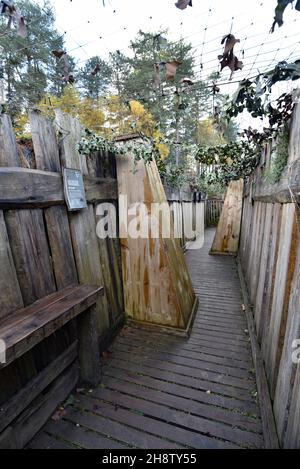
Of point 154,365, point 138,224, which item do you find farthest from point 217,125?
Result: point 154,365

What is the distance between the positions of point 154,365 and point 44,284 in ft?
4.50

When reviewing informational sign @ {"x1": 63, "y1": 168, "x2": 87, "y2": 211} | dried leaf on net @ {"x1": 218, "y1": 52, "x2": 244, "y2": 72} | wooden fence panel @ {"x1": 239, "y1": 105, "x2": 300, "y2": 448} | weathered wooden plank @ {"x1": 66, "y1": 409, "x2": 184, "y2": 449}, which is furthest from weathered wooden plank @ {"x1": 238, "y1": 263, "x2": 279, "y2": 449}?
dried leaf on net @ {"x1": 218, "y1": 52, "x2": 244, "y2": 72}

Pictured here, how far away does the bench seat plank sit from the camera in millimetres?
1155

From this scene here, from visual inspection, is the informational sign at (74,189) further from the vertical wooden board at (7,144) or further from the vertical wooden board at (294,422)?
the vertical wooden board at (294,422)

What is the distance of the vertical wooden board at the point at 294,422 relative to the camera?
40.9 inches

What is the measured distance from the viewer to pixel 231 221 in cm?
621

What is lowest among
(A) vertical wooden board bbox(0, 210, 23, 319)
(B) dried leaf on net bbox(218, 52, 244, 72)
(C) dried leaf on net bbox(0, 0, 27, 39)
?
(A) vertical wooden board bbox(0, 210, 23, 319)

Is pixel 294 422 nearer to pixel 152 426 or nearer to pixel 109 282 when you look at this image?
pixel 152 426

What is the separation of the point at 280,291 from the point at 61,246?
5.54ft

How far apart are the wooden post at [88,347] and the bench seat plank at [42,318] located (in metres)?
0.13

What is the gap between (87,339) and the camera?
1.85 m

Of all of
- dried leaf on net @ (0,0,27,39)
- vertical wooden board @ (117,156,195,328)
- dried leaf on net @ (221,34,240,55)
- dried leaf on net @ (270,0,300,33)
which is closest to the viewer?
dried leaf on net @ (270,0,300,33)

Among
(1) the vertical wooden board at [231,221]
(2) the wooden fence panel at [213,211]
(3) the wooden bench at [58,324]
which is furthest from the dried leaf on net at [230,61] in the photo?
(2) the wooden fence panel at [213,211]

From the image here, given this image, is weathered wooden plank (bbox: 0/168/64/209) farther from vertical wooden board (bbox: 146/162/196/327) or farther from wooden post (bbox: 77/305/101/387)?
vertical wooden board (bbox: 146/162/196/327)
